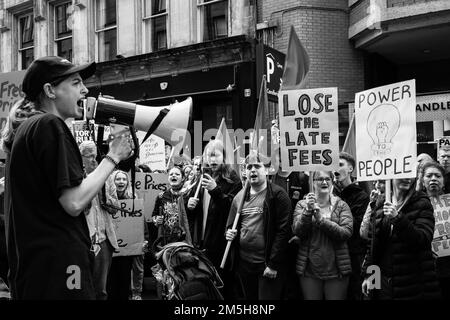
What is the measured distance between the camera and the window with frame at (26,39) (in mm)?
21219

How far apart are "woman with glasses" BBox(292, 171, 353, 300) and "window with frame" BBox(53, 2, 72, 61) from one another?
1507 centimetres

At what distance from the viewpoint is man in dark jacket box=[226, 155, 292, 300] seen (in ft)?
21.0

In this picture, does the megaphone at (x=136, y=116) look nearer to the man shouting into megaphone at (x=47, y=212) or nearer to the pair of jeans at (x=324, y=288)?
the man shouting into megaphone at (x=47, y=212)

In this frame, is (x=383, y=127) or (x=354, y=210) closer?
(x=383, y=127)

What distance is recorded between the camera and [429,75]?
14.8 m

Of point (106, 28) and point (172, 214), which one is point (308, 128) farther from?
point (106, 28)

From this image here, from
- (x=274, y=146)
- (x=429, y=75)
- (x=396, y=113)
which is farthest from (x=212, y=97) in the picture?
(x=396, y=113)

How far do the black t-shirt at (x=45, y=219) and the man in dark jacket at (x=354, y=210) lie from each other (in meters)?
3.79

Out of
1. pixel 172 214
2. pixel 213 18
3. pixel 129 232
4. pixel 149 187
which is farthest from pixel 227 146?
pixel 213 18

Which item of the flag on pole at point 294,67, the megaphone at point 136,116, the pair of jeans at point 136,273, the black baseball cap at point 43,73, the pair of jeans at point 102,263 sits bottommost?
the pair of jeans at point 136,273

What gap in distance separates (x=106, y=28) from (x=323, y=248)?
46.1 ft

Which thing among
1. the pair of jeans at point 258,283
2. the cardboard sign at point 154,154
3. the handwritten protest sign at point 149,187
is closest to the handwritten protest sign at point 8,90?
the handwritten protest sign at point 149,187

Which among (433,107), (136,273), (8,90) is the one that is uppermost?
(433,107)

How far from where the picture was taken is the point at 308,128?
6570 mm
